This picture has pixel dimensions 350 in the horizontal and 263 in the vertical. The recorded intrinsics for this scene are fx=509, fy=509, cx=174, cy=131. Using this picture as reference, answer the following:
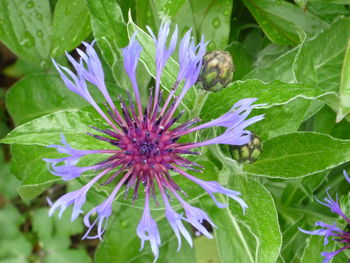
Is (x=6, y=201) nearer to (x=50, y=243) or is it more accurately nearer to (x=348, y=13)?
(x=50, y=243)

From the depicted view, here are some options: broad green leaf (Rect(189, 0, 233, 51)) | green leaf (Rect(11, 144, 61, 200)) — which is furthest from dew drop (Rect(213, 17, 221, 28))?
green leaf (Rect(11, 144, 61, 200))

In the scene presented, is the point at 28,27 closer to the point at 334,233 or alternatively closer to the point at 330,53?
the point at 330,53

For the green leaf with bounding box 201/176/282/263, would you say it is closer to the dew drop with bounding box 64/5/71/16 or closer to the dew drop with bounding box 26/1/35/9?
the dew drop with bounding box 64/5/71/16

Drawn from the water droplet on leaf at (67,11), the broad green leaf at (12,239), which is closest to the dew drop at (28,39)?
the water droplet on leaf at (67,11)

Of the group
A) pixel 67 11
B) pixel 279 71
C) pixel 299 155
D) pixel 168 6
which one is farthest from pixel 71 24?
pixel 299 155

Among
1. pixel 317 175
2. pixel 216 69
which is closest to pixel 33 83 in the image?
pixel 216 69

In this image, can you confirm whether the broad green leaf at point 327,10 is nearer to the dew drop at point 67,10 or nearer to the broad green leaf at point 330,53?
the broad green leaf at point 330,53
